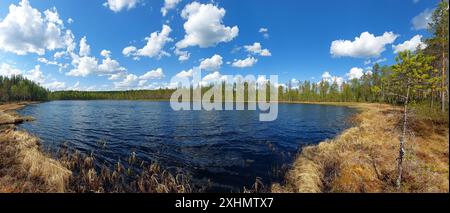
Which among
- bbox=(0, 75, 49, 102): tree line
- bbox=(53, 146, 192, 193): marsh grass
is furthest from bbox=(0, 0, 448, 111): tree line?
bbox=(53, 146, 192, 193): marsh grass

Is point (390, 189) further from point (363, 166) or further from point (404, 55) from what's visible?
point (404, 55)

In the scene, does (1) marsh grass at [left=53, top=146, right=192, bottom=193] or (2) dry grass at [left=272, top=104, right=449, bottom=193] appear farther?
(1) marsh grass at [left=53, top=146, right=192, bottom=193]

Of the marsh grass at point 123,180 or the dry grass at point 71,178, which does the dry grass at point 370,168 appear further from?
the dry grass at point 71,178

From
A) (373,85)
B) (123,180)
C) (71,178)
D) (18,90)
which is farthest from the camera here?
(18,90)

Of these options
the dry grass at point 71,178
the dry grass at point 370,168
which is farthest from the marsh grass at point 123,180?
the dry grass at point 370,168

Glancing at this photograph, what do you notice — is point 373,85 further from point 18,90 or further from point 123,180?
point 18,90

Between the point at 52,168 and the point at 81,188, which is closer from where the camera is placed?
the point at 81,188

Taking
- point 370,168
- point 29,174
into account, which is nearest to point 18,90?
point 29,174

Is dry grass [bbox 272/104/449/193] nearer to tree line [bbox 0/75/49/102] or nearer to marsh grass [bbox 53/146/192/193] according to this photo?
marsh grass [bbox 53/146/192/193]

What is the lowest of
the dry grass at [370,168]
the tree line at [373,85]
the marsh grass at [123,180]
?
the marsh grass at [123,180]

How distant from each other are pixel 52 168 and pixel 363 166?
17.0 metres

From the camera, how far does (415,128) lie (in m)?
21.4

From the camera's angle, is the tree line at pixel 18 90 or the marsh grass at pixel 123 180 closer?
the marsh grass at pixel 123 180
